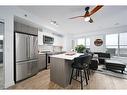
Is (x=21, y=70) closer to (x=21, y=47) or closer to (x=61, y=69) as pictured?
(x=21, y=47)

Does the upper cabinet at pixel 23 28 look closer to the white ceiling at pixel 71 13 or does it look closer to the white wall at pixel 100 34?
the white ceiling at pixel 71 13

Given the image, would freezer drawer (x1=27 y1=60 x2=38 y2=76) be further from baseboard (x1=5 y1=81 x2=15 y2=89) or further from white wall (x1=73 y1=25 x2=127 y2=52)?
white wall (x1=73 y1=25 x2=127 y2=52)

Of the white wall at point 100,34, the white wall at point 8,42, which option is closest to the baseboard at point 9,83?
the white wall at point 8,42

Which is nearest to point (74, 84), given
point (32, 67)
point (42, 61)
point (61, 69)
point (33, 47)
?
point (61, 69)

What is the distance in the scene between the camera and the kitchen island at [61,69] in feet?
8.81

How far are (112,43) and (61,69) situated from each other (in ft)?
17.4

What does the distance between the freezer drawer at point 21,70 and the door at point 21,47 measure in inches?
6.9

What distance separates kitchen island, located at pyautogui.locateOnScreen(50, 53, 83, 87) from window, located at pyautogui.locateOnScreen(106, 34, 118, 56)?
4.78 m

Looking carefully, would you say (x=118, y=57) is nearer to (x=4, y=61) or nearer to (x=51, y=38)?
(x=51, y=38)

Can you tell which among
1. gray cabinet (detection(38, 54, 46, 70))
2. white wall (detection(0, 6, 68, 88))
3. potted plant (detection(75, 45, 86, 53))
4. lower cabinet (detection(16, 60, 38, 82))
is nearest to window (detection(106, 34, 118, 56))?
potted plant (detection(75, 45, 86, 53))

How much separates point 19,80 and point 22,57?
0.80m

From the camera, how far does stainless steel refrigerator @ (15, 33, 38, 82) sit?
3.04m
